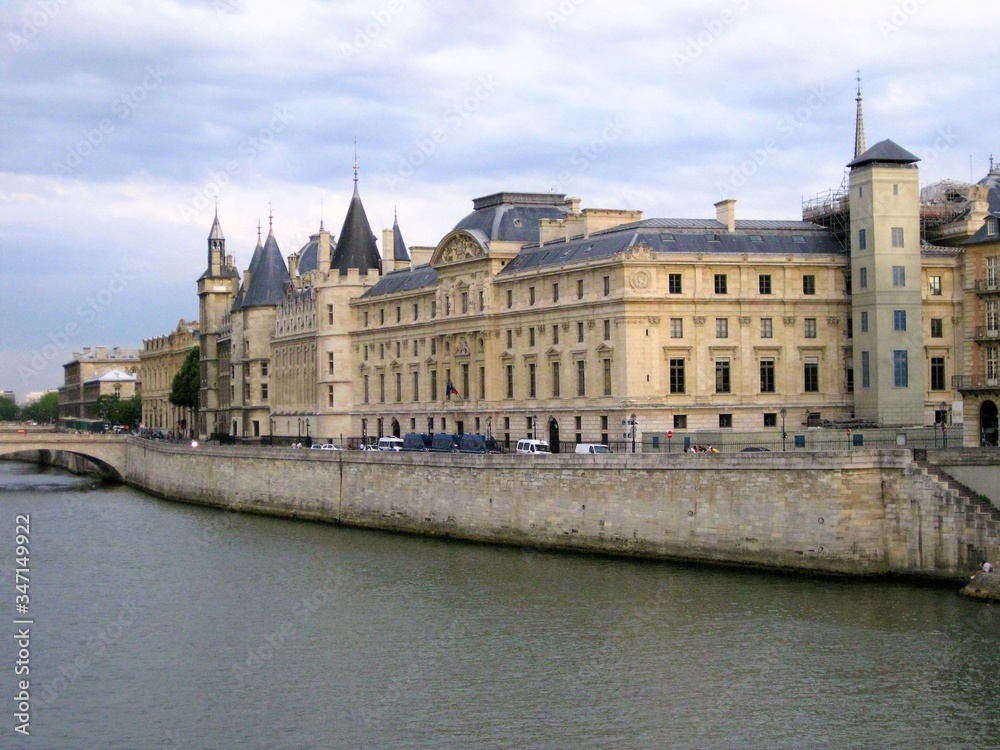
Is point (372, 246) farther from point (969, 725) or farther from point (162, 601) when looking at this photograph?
point (969, 725)

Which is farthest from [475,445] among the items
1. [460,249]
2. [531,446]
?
[460,249]

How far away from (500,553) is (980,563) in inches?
741

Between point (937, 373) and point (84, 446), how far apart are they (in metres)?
57.4

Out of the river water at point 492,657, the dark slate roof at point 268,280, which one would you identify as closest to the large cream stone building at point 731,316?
the river water at point 492,657

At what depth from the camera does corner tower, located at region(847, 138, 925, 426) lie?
66.6 metres

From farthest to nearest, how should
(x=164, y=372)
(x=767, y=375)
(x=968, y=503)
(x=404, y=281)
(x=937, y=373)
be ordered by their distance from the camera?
(x=164, y=372) < (x=404, y=281) < (x=767, y=375) < (x=937, y=373) < (x=968, y=503)

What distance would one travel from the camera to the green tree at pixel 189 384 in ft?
457

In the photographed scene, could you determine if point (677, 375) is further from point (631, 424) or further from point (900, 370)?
point (900, 370)

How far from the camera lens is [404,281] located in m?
94.8

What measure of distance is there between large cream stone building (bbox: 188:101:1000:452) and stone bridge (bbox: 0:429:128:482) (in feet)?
90.4

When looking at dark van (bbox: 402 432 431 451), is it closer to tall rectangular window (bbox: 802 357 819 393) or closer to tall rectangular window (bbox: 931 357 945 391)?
tall rectangular window (bbox: 802 357 819 393)

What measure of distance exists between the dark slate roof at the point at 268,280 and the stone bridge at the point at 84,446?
16.8m

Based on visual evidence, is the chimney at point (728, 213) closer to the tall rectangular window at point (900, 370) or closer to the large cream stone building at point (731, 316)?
the large cream stone building at point (731, 316)

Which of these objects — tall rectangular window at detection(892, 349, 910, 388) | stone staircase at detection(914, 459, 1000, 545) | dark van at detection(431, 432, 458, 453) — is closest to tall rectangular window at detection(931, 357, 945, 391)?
tall rectangular window at detection(892, 349, 910, 388)
